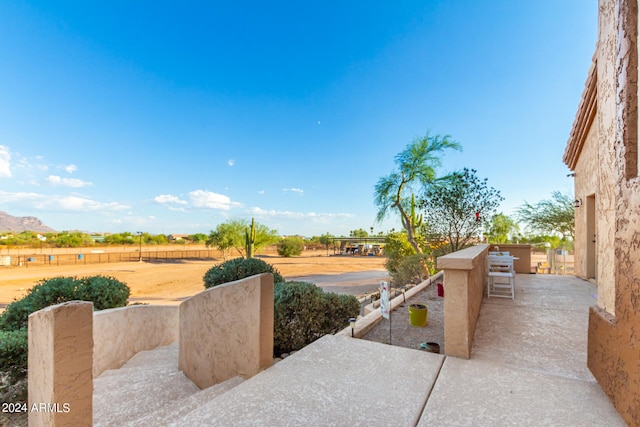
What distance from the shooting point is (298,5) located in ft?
45.2

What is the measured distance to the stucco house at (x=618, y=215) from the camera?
6.15ft

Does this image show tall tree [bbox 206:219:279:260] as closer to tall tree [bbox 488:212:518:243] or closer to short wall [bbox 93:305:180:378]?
tall tree [bbox 488:212:518:243]

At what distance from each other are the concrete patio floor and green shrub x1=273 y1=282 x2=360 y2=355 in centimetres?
148

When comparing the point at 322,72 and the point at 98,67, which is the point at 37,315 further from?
the point at 98,67

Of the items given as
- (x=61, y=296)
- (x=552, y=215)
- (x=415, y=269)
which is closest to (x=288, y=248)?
(x=415, y=269)

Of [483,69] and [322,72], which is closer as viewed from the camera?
[483,69]

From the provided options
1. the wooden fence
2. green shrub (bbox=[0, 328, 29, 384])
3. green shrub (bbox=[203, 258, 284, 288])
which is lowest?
the wooden fence

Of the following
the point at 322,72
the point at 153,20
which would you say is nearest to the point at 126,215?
the point at 153,20

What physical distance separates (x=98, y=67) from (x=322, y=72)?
16187 millimetres

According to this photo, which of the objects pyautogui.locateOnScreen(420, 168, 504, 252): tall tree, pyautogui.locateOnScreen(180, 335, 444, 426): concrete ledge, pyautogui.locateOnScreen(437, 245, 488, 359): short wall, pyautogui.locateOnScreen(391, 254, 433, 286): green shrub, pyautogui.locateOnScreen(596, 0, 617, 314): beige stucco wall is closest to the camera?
pyautogui.locateOnScreen(180, 335, 444, 426): concrete ledge

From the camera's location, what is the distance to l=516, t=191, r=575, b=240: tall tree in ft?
52.6

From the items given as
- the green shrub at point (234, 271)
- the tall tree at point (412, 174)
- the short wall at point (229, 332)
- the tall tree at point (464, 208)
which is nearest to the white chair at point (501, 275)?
the tall tree at point (464, 208)

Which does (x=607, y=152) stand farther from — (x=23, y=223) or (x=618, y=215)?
(x=23, y=223)

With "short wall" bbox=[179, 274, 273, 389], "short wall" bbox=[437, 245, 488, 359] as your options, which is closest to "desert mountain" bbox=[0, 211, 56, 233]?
"short wall" bbox=[179, 274, 273, 389]
